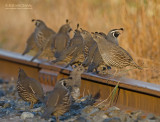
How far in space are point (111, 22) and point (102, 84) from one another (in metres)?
3.44

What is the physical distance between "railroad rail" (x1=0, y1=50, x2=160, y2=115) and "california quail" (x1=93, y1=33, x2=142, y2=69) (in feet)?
0.88

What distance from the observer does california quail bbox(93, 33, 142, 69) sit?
6.91 meters

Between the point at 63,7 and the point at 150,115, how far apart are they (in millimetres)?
8047

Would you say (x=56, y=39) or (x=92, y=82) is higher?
(x=56, y=39)

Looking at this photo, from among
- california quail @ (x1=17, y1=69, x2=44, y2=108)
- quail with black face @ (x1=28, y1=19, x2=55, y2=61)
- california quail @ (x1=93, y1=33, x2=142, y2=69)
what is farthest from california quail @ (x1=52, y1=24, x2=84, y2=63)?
quail with black face @ (x1=28, y1=19, x2=55, y2=61)

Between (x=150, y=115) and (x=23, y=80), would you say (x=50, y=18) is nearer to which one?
(x=23, y=80)

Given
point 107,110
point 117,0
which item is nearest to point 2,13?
point 117,0

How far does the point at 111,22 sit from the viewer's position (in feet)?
33.6

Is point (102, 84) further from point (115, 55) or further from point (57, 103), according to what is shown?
point (57, 103)

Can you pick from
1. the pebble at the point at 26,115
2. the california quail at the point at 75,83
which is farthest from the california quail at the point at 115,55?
the pebble at the point at 26,115

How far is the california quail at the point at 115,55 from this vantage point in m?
6.91

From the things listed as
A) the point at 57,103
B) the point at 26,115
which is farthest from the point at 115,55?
the point at 26,115

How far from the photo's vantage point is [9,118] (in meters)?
6.28

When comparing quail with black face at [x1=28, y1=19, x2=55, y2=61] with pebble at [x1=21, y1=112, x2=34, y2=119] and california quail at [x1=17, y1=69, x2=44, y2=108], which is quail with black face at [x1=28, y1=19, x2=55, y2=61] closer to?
california quail at [x1=17, y1=69, x2=44, y2=108]
